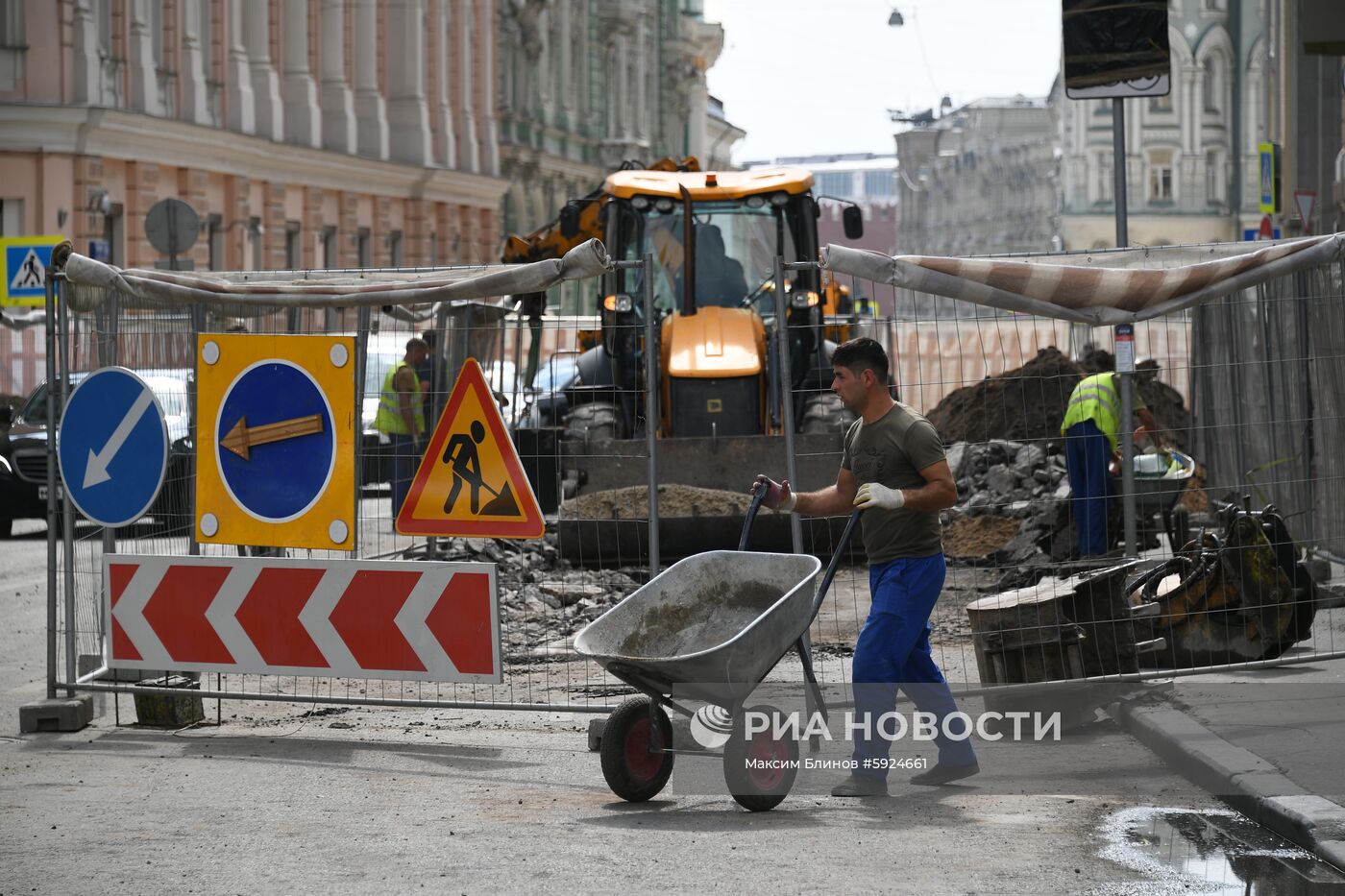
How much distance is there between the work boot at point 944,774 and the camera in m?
7.66

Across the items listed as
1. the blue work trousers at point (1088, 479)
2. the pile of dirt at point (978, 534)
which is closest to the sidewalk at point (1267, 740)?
the blue work trousers at point (1088, 479)

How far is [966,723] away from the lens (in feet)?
25.3

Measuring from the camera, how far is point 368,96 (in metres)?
46.1

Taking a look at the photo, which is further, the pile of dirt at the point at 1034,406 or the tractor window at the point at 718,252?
the tractor window at the point at 718,252

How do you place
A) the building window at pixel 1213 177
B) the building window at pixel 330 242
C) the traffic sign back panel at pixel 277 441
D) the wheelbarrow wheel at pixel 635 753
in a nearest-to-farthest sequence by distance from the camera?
the wheelbarrow wheel at pixel 635 753, the traffic sign back panel at pixel 277 441, the building window at pixel 330 242, the building window at pixel 1213 177

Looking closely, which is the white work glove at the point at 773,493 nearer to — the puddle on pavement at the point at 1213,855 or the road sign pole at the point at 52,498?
the puddle on pavement at the point at 1213,855

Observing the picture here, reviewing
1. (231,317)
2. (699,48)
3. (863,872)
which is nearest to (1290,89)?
(231,317)

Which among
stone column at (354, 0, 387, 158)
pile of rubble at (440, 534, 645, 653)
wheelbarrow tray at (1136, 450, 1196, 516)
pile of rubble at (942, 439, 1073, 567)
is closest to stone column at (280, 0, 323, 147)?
stone column at (354, 0, 387, 158)

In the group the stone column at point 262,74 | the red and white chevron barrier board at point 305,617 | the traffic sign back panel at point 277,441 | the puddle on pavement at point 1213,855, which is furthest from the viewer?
the stone column at point 262,74

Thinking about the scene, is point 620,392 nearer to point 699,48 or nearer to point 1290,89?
point 1290,89

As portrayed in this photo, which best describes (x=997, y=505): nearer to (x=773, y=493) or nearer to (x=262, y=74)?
(x=773, y=493)

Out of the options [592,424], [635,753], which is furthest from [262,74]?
[635,753]

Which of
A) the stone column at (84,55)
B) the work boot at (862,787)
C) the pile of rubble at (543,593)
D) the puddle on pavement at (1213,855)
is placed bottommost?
the puddle on pavement at (1213,855)

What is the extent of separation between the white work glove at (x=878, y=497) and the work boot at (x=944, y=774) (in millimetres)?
1102
